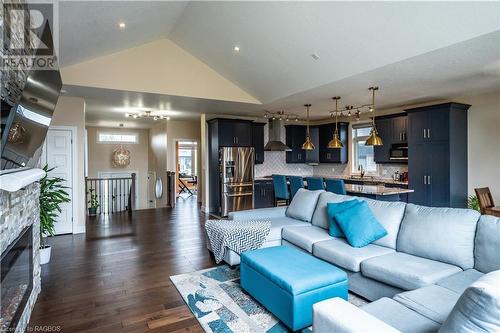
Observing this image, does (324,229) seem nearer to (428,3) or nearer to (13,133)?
(428,3)

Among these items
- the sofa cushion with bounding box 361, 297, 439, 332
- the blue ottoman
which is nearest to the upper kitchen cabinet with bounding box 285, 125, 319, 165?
the blue ottoman

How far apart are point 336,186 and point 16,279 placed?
178 inches

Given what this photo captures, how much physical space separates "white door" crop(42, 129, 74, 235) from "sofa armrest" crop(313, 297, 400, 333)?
213 inches

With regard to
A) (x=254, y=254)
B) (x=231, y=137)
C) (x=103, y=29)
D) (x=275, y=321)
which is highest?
(x=103, y=29)

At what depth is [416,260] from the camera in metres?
2.63

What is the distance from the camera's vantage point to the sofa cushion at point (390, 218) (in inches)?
121

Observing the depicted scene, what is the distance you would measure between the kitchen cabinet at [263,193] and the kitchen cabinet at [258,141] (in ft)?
2.17

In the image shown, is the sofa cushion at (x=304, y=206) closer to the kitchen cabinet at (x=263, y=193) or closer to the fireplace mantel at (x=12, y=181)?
the kitchen cabinet at (x=263, y=193)

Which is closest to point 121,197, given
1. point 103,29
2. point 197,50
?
point 197,50

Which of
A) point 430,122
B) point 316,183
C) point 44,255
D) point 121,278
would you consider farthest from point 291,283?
point 430,122

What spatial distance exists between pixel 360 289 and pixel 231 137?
17.0 ft

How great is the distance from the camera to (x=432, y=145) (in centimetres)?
560

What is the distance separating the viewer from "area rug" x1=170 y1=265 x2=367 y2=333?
95.6 inches

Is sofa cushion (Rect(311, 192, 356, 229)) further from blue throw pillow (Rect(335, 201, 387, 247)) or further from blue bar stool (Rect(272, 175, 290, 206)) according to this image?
blue bar stool (Rect(272, 175, 290, 206))
